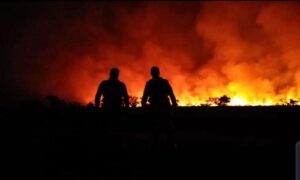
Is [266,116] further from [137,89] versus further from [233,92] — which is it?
[137,89]

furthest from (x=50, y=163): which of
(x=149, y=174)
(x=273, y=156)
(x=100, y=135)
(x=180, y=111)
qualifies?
(x=180, y=111)

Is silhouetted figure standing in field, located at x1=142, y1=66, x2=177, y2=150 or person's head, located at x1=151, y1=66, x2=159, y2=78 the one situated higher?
person's head, located at x1=151, y1=66, x2=159, y2=78

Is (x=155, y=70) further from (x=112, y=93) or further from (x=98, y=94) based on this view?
(x=98, y=94)

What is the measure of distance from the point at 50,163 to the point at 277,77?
16.7 m

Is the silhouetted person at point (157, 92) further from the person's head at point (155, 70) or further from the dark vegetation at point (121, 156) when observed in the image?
the dark vegetation at point (121, 156)

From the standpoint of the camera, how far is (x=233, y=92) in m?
21.7

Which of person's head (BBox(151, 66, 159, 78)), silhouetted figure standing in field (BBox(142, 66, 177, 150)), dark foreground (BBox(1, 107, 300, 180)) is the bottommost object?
dark foreground (BBox(1, 107, 300, 180))

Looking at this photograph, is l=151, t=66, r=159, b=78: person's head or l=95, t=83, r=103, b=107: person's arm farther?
l=95, t=83, r=103, b=107: person's arm

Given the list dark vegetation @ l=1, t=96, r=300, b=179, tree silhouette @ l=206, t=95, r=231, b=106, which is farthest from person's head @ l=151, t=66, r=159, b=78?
tree silhouette @ l=206, t=95, r=231, b=106

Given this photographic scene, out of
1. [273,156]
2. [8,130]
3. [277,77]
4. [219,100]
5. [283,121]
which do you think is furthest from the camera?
[277,77]

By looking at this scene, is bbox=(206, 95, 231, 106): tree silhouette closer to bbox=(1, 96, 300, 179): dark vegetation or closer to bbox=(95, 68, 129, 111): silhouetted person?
bbox=(1, 96, 300, 179): dark vegetation

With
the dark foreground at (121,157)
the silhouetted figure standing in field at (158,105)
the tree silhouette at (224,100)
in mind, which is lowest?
the dark foreground at (121,157)

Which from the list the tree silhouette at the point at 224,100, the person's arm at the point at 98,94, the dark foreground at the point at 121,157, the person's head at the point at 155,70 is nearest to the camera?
the dark foreground at the point at 121,157

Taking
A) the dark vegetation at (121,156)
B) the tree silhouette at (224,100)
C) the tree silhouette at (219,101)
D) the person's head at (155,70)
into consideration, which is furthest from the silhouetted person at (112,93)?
the tree silhouette at (224,100)
